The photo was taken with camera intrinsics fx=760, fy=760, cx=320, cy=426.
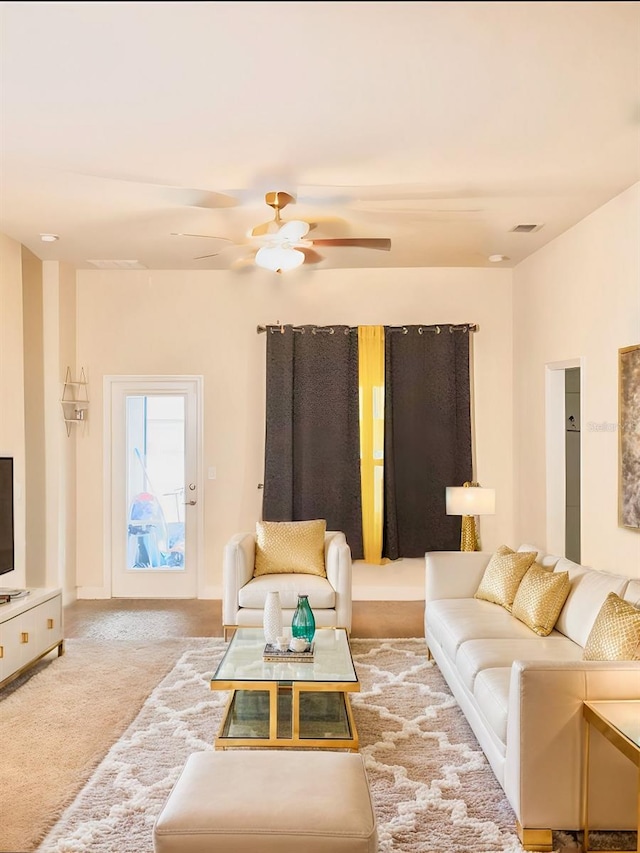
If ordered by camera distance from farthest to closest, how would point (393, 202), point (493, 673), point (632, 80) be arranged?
point (393, 202) → point (493, 673) → point (632, 80)

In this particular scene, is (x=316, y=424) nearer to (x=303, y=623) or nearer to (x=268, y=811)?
(x=303, y=623)

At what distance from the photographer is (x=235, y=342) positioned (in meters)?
6.81

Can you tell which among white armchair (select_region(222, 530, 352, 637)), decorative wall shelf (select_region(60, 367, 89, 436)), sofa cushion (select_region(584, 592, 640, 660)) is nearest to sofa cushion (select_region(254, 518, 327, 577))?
white armchair (select_region(222, 530, 352, 637))

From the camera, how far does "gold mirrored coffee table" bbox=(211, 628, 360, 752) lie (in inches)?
132

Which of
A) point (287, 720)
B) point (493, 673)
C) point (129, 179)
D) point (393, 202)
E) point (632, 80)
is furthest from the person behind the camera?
point (393, 202)

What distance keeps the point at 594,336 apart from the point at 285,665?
9.22 ft

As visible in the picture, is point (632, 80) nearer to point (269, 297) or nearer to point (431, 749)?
point (431, 749)

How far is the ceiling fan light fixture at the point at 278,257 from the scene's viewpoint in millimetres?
4246

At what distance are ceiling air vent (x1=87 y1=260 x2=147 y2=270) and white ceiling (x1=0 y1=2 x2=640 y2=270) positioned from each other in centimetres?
108

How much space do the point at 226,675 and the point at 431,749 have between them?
100 centimetres

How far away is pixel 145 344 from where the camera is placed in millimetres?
6816

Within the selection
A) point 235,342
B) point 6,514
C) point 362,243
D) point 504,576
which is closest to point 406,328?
point 235,342

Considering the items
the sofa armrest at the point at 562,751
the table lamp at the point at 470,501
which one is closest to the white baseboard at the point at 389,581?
the table lamp at the point at 470,501

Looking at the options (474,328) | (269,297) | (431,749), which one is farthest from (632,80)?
(269,297)
